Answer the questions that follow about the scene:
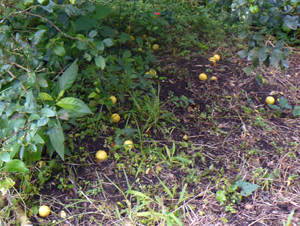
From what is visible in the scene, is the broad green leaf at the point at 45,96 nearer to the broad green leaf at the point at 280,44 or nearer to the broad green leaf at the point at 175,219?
the broad green leaf at the point at 175,219

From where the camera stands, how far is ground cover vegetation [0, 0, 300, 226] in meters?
1.67

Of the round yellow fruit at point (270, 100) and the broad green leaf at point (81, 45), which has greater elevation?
the broad green leaf at point (81, 45)

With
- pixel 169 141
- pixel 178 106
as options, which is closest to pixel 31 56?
pixel 169 141

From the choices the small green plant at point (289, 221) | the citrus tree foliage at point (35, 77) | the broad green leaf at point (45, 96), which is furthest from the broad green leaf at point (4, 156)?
the small green plant at point (289, 221)

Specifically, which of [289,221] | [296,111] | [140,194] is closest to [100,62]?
[140,194]

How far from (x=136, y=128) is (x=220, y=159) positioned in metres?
0.75

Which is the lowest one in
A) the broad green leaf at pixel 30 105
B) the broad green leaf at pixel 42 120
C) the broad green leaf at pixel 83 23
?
the broad green leaf at pixel 42 120

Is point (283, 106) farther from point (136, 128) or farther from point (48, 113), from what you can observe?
point (48, 113)

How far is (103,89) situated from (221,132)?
3.70ft

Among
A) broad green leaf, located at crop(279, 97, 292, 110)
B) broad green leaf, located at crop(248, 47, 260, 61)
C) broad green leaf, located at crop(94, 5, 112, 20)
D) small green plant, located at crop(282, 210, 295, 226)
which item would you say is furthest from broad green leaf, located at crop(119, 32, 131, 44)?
small green plant, located at crop(282, 210, 295, 226)

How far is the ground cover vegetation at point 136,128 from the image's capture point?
5.49 feet

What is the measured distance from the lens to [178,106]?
2561 mm

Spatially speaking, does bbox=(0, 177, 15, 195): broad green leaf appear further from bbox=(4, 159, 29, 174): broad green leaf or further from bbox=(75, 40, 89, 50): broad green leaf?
bbox=(75, 40, 89, 50): broad green leaf

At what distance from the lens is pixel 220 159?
83.9 inches
